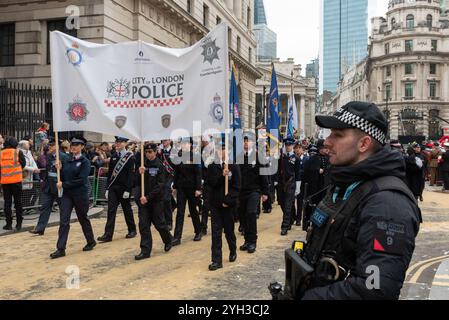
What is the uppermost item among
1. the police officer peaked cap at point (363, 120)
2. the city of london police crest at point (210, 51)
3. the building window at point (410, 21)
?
the building window at point (410, 21)

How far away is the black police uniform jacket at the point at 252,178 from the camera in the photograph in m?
8.95

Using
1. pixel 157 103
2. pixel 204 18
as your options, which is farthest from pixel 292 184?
pixel 204 18

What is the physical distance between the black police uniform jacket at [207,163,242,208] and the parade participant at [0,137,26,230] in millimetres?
5030

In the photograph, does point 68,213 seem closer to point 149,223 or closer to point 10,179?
Result: point 149,223

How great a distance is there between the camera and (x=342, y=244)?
221cm

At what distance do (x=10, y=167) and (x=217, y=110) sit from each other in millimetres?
5503

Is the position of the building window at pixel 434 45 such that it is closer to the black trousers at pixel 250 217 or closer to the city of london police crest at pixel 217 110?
the black trousers at pixel 250 217

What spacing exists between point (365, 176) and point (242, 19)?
44768 millimetres

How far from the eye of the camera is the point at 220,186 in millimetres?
7895

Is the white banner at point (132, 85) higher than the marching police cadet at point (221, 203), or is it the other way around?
the white banner at point (132, 85)

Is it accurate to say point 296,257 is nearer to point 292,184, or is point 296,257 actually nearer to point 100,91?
point 100,91

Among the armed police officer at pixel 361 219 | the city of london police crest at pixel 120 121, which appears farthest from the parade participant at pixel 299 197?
the armed police officer at pixel 361 219

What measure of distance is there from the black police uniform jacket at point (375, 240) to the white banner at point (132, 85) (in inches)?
227
